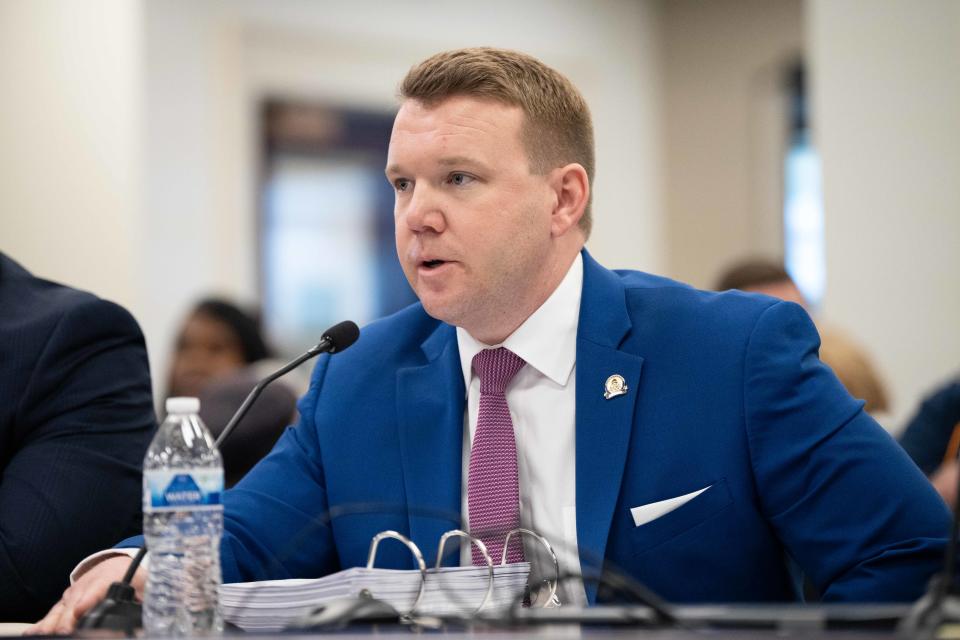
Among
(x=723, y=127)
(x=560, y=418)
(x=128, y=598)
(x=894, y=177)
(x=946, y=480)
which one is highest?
(x=723, y=127)

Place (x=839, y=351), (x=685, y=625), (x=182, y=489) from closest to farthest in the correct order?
1. (x=685, y=625)
2. (x=182, y=489)
3. (x=839, y=351)

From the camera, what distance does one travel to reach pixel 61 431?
189 cm

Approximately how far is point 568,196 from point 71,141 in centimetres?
280

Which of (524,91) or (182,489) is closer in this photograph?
(182,489)

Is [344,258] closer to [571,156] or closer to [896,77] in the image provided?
[896,77]

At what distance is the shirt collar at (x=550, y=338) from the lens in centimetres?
177

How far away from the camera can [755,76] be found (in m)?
6.45

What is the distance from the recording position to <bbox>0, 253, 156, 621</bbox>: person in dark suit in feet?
5.81

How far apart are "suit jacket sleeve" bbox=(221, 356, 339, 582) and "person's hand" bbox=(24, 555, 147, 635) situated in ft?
0.73

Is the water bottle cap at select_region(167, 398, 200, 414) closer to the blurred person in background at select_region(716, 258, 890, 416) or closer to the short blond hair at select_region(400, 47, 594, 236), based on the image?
the short blond hair at select_region(400, 47, 594, 236)

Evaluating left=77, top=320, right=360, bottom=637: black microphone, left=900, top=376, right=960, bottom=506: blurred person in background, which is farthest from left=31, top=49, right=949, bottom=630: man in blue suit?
left=900, top=376, right=960, bottom=506: blurred person in background

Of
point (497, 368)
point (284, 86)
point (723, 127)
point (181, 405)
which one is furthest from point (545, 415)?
point (723, 127)

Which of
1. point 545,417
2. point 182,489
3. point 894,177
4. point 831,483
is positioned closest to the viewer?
point 182,489

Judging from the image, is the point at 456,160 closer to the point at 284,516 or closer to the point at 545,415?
the point at 545,415
